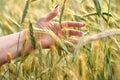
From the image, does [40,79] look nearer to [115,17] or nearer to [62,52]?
[62,52]

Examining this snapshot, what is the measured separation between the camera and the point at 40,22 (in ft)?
4.36

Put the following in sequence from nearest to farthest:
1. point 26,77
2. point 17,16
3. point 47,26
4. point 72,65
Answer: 1. point 72,65
2. point 26,77
3. point 47,26
4. point 17,16

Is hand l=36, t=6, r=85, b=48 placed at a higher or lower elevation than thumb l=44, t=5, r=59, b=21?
lower

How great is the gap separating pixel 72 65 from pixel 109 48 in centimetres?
13

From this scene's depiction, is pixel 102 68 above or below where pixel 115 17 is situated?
below

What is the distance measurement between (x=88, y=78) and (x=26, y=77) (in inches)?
7.8

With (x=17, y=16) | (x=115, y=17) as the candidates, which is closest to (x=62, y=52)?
(x=115, y=17)

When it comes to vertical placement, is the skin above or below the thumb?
below

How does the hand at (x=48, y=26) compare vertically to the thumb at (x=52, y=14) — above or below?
below

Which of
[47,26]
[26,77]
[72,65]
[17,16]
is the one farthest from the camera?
[17,16]

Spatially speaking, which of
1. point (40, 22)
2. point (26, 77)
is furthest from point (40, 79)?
point (40, 22)

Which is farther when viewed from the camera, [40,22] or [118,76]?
[40,22]

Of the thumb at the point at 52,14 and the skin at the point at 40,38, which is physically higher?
the thumb at the point at 52,14

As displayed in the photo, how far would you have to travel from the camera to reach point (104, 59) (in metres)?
1.11
